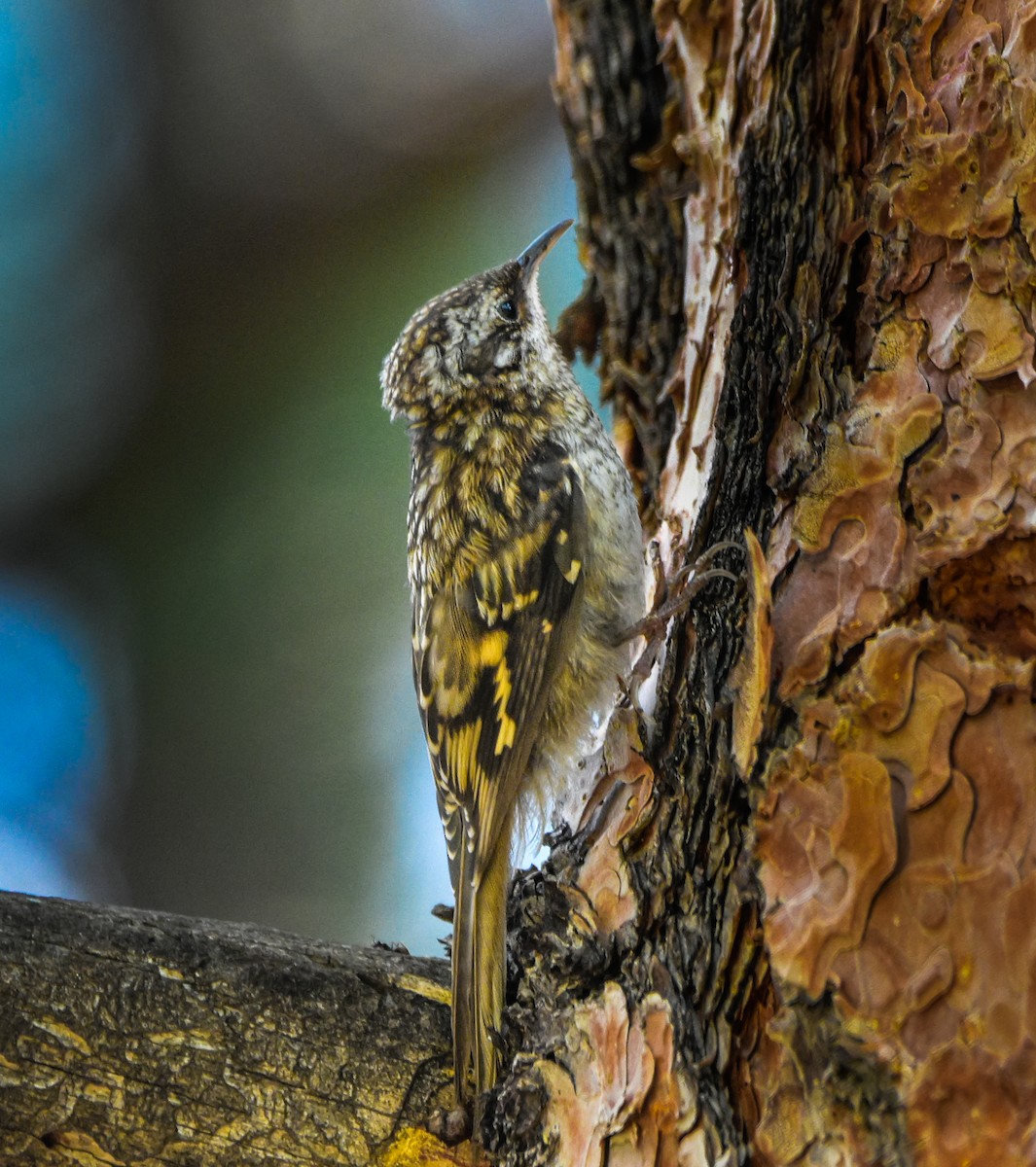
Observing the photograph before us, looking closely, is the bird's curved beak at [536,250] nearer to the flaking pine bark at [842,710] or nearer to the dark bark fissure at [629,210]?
the dark bark fissure at [629,210]

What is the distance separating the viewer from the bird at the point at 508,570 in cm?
232

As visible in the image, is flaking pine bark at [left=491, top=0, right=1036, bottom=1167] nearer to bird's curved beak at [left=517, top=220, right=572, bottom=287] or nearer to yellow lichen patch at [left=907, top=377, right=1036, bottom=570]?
yellow lichen patch at [left=907, top=377, right=1036, bottom=570]

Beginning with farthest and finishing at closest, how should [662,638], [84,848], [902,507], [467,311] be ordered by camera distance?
1. [84,848]
2. [467,311]
3. [662,638]
4. [902,507]

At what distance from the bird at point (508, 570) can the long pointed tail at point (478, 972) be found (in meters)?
0.10

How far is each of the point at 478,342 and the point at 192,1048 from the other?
178 centimetres

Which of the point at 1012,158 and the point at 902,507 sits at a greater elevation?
the point at 1012,158

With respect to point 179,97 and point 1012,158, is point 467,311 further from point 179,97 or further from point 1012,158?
point 1012,158

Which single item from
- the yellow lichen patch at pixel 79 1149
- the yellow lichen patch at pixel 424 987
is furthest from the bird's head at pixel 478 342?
the yellow lichen patch at pixel 79 1149

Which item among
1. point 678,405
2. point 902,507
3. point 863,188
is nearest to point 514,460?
point 678,405

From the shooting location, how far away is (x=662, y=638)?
229cm

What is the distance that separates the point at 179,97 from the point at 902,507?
2266 mm

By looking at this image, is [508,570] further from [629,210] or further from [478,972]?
[478,972]

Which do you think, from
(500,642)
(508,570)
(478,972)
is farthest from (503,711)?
(478,972)

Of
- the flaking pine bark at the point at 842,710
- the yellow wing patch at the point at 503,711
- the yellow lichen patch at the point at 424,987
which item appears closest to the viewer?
the flaking pine bark at the point at 842,710
